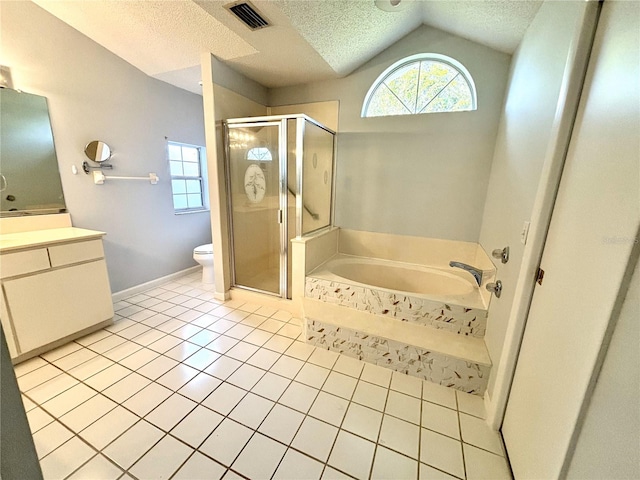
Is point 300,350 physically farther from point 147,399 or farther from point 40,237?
point 40,237

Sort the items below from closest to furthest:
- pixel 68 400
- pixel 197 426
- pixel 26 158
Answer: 1. pixel 197 426
2. pixel 68 400
3. pixel 26 158

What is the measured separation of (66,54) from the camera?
7.02 ft

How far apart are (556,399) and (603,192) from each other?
720 millimetres

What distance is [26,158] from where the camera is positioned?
6.59ft

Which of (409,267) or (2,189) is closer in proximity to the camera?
(2,189)

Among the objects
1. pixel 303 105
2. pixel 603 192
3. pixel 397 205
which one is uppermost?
pixel 303 105

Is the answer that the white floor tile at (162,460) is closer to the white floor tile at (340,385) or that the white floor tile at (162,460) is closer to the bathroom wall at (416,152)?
the white floor tile at (340,385)

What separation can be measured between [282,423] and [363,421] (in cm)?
45

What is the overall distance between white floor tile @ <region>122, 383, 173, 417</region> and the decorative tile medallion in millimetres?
1245

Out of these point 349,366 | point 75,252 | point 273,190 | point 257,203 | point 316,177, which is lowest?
point 349,366

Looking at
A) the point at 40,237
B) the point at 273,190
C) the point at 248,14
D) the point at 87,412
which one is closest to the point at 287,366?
the point at 87,412

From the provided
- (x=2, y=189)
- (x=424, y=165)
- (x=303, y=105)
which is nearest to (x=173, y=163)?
(x=2, y=189)

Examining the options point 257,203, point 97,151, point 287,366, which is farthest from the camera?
point 257,203

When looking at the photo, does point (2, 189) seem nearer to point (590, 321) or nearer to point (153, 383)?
point (153, 383)
